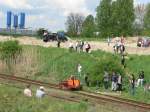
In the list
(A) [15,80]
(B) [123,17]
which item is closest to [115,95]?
(A) [15,80]

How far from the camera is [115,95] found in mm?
40688

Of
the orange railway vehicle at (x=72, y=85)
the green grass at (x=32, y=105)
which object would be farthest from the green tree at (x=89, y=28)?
the green grass at (x=32, y=105)

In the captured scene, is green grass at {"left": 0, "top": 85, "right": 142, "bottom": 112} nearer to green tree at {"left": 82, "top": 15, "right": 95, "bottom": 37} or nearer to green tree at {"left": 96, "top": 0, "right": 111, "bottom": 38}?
green tree at {"left": 96, "top": 0, "right": 111, "bottom": 38}

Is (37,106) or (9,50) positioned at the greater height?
(9,50)

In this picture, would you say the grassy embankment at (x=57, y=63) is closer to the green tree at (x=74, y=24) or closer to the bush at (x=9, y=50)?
the bush at (x=9, y=50)

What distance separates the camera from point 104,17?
99.3 metres

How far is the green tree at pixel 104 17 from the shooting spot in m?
98.5

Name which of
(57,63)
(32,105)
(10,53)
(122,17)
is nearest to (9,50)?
(10,53)

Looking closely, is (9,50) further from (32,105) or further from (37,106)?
(37,106)

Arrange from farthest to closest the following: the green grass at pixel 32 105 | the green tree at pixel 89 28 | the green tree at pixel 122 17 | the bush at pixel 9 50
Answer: the green tree at pixel 89 28 → the green tree at pixel 122 17 → the bush at pixel 9 50 → the green grass at pixel 32 105

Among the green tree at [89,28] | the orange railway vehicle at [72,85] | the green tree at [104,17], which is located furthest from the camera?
the green tree at [89,28]

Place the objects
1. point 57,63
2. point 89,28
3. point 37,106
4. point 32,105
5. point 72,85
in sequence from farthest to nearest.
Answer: point 89,28 < point 57,63 < point 72,85 < point 32,105 < point 37,106

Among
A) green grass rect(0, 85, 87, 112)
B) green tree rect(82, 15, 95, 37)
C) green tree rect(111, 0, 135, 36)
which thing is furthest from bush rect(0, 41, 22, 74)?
green tree rect(82, 15, 95, 37)

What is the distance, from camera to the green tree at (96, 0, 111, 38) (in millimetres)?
98500
